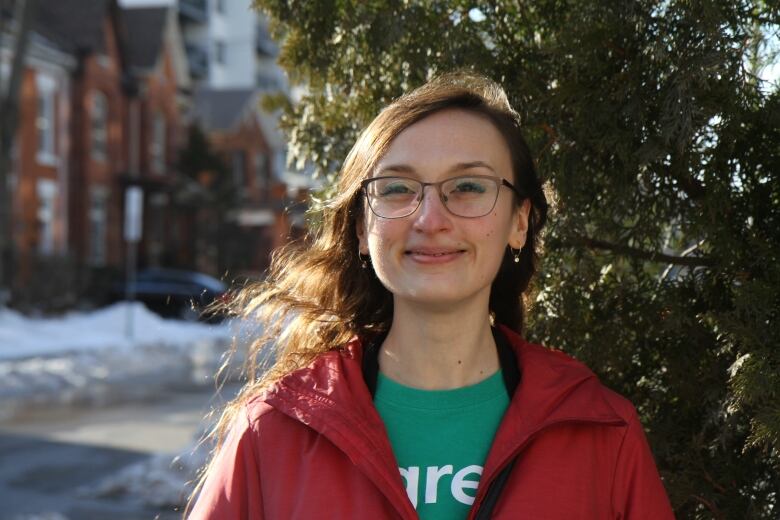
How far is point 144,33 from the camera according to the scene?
119 ft

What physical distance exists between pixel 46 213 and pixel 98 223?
11.5 feet

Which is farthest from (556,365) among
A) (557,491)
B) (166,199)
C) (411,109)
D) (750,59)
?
(166,199)

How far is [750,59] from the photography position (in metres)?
2.50

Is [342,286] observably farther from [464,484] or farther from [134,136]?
[134,136]

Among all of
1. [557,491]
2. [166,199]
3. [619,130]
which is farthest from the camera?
[166,199]

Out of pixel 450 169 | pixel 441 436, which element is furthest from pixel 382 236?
pixel 441 436

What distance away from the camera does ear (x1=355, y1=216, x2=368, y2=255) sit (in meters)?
2.35

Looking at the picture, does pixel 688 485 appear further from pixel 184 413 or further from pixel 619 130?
pixel 184 413

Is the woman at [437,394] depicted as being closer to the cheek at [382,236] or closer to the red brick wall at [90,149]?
the cheek at [382,236]

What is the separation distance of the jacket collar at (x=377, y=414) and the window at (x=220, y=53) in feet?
183

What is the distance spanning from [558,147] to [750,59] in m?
0.49

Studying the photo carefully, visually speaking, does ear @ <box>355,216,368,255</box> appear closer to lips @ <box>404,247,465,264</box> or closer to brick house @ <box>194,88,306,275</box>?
lips @ <box>404,247,465,264</box>

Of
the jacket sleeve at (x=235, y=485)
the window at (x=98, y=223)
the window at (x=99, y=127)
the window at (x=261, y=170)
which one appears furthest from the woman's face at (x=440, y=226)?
the window at (x=261, y=170)

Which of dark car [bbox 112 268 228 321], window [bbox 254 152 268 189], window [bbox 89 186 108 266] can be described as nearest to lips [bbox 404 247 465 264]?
dark car [bbox 112 268 228 321]
